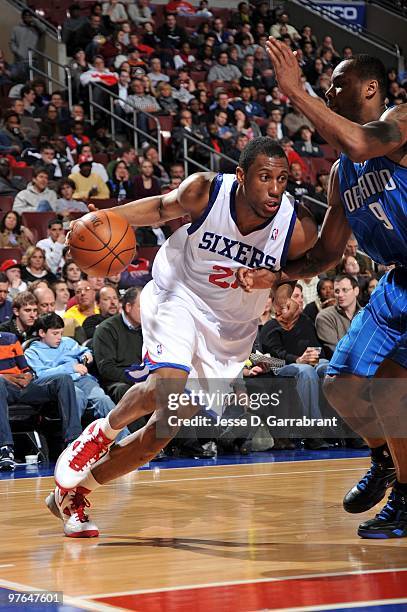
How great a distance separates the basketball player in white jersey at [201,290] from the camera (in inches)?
178

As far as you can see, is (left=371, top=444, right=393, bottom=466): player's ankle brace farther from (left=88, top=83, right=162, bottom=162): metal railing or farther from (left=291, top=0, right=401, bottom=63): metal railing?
(left=291, top=0, right=401, bottom=63): metal railing

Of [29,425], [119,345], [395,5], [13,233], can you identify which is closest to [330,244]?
[119,345]

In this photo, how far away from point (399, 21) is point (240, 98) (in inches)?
253

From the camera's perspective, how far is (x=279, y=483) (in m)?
6.59

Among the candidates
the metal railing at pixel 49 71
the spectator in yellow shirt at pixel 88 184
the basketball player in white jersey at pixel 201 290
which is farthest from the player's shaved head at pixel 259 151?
the metal railing at pixel 49 71

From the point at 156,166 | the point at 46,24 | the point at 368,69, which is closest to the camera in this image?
the point at 368,69

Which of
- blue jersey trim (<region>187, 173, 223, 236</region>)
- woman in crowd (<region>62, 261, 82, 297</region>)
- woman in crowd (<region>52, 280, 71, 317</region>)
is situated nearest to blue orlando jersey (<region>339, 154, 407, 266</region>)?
blue jersey trim (<region>187, 173, 223, 236</region>)

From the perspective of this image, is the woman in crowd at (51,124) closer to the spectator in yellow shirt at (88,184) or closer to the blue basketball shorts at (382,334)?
the spectator in yellow shirt at (88,184)

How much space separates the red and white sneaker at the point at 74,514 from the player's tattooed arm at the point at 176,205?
4.15 feet

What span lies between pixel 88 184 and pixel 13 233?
6.26 ft

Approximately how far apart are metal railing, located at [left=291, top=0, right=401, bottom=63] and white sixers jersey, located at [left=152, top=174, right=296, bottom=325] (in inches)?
657

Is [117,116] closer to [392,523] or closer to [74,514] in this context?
[74,514]

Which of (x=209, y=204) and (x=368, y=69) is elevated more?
(x=368, y=69)

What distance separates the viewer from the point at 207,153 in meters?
14.0
